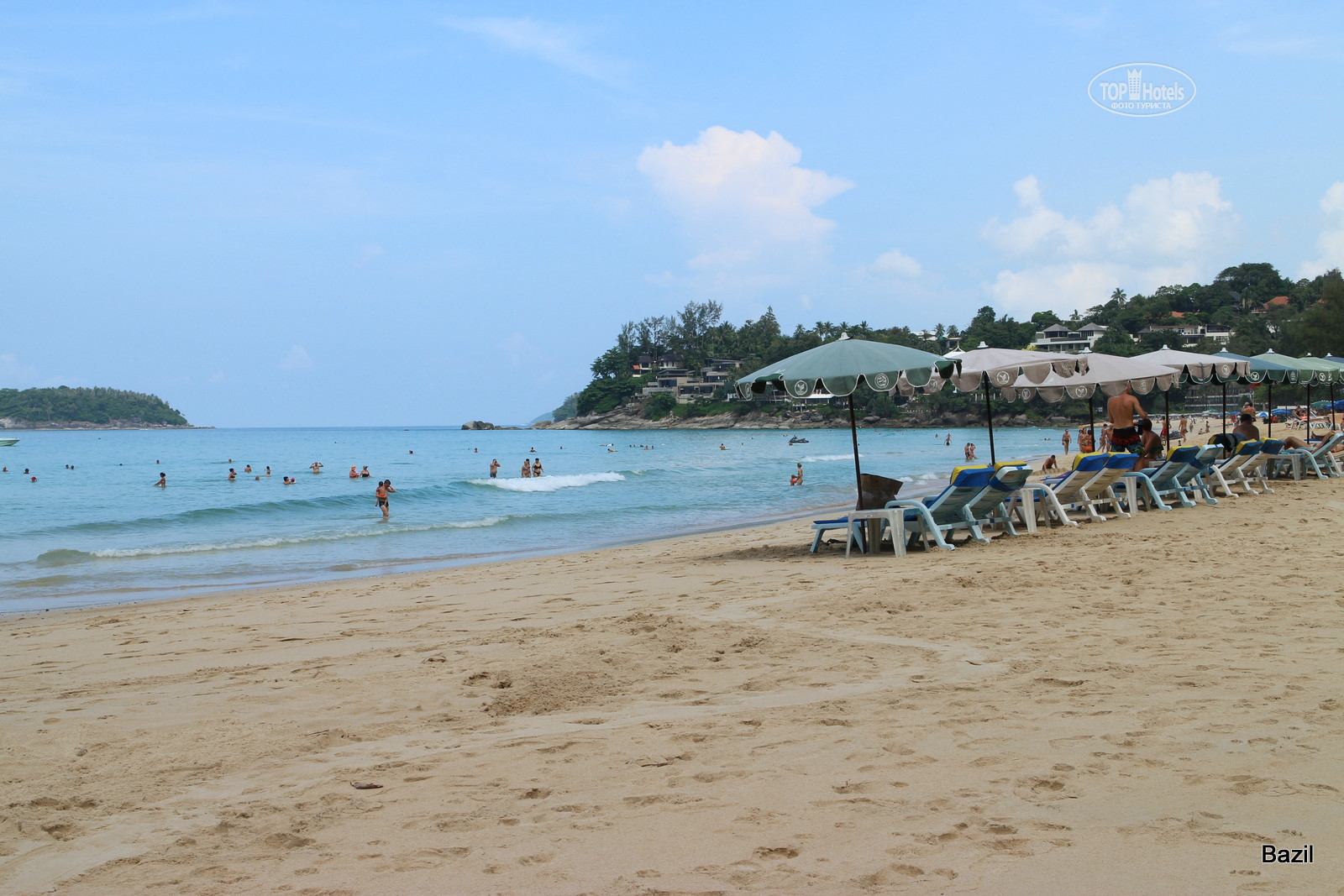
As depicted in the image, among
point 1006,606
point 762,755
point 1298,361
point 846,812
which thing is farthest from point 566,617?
point 1298,361

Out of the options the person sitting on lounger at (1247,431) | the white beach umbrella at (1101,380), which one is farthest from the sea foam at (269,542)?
the person sitting on lounger at (1247,431)

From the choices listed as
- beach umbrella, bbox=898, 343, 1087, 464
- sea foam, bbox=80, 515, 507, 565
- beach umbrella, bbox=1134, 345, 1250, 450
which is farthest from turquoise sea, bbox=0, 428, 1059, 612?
beach umbrella, bbox=1134, 345, 1250, 450

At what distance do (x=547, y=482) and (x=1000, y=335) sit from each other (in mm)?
94617

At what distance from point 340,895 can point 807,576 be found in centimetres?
613

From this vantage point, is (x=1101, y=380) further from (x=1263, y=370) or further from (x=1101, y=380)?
(x=1263, y=370)

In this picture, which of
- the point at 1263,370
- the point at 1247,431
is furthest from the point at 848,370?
the point at 1263,370

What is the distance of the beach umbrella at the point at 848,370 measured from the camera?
8539 mm

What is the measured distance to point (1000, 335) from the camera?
114000 mm

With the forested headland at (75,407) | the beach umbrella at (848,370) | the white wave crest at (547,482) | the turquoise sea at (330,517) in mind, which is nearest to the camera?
the beach umbrella at (848,370)

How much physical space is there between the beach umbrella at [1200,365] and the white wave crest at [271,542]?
43.5 ft

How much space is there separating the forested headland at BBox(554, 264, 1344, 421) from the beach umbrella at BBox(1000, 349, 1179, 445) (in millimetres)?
53863

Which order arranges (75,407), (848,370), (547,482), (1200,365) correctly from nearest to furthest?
(848,370) < (1200,365) < (547,482) < (75,407)

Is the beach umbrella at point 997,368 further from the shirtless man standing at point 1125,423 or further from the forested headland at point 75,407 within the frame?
the forested headland at point 75,407

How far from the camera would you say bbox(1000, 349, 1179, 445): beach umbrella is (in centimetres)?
1242
